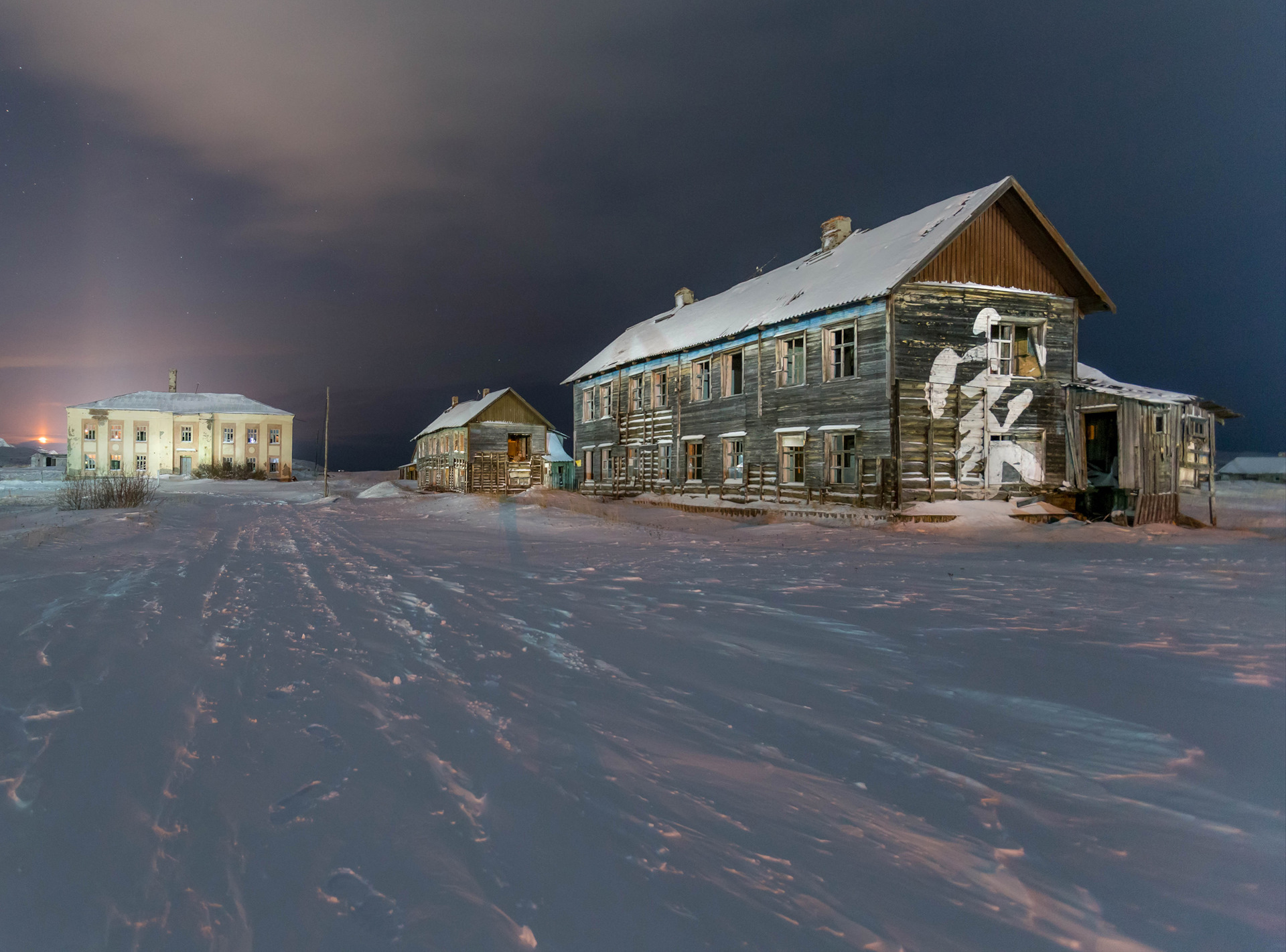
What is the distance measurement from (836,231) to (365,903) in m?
27.1

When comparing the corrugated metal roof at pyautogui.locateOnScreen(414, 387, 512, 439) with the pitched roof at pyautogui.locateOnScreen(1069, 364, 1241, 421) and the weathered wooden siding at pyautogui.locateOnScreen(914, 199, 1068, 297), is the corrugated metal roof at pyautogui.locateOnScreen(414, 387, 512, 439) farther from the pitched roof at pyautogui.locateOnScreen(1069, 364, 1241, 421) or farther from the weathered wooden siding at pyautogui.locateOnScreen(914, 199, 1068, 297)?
the pitched roof at pyautogui.locateOnScreen(1069, 364, 1241, 421)

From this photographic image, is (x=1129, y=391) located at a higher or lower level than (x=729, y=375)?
lower

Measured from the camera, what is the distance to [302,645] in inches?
216

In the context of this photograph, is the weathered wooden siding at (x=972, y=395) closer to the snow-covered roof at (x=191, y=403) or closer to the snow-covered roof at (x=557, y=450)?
the snow-covered roof at (x=557, y=450)

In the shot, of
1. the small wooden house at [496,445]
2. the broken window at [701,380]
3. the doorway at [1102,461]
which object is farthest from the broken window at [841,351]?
the small wooden house at [496,445]

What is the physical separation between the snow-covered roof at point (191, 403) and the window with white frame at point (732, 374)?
4843 centimetres

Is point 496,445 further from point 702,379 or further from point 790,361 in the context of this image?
point 790,361

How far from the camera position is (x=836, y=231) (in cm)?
2541

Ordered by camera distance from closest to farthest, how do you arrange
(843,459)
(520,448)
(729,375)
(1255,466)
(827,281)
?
1. (843,459)
2. (827,281)
3. (729,375)
4. (520,448)
5. (1255,466)

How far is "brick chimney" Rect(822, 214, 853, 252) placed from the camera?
25328 mm

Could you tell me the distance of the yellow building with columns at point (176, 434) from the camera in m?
53.8

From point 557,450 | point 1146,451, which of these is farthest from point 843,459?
point 557,450

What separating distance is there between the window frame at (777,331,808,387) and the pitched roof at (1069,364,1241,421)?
818 centimetres

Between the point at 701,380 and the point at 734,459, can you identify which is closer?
the point at 734,459
